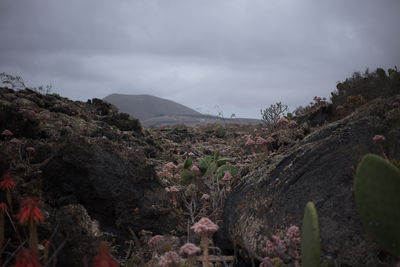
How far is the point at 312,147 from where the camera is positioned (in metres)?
2.88

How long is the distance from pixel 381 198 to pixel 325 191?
714 mm

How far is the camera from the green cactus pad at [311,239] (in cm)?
162

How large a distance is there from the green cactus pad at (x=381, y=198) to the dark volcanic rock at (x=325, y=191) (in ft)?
0.93

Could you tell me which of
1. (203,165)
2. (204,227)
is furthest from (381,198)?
(203,165)

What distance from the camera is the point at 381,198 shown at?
1.66 metres

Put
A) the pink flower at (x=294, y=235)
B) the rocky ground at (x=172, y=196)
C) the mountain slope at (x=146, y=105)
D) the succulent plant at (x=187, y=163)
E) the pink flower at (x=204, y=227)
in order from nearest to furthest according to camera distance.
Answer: the pink flower at (x=204, y=227) → the pink flower at (x=294, y=235) → the rocky ground at (x=172, y=196) → the succulent plant at (x=187, y=163) → the mountain slope at (x=146, y=105)

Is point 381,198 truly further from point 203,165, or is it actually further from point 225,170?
point 203,165

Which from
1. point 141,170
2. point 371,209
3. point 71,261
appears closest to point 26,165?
point 141,170

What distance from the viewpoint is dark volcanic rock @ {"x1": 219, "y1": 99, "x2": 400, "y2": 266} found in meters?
2.05

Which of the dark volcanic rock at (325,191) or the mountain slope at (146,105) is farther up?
the mountain slope at (146,105)

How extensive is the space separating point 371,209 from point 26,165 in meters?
3.40

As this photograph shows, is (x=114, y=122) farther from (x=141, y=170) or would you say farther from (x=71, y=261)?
(x=71, y=261)

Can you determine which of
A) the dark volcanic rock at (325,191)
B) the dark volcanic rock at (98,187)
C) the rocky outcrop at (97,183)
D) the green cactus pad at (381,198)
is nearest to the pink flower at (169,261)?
the dark volcanic rock at (325,191)

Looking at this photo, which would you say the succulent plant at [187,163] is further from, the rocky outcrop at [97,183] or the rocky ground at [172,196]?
the rocky outcrop at [97,183]
